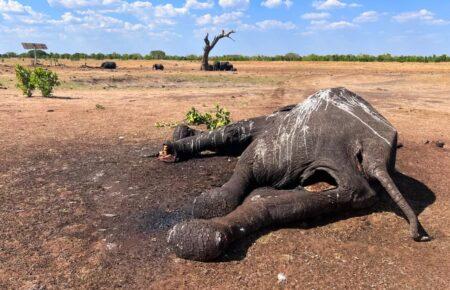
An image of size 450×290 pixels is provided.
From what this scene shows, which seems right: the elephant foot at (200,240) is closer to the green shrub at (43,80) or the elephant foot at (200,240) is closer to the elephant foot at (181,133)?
the elephant foot at (181,133)

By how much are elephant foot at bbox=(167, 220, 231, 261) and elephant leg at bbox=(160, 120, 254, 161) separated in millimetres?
2124

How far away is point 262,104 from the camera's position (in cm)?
1367

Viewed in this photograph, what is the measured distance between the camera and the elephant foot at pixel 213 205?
4.47 meters

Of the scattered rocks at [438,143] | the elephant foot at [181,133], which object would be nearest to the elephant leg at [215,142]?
the elephant foot at [181,133]

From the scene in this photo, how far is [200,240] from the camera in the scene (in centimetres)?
380

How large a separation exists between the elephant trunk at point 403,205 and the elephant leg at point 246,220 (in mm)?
510

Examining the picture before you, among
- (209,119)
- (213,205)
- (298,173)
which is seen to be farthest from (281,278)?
(209,119)

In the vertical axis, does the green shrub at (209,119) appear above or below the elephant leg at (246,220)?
above

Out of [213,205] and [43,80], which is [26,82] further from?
[213,205]

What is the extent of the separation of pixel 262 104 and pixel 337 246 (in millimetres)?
9685

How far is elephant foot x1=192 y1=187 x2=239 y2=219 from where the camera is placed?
4473 millimetres

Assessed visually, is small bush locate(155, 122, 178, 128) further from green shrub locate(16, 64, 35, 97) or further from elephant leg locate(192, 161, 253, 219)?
green shrub locate(16, 64, 35, 97)

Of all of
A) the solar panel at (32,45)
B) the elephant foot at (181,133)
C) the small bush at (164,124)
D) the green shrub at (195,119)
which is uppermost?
the solar panel at (32,45)

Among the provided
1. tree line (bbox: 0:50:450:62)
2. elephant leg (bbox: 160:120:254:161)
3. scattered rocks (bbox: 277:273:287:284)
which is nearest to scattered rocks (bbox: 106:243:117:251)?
scattered rocks (bbox: 277:273:287:284)
